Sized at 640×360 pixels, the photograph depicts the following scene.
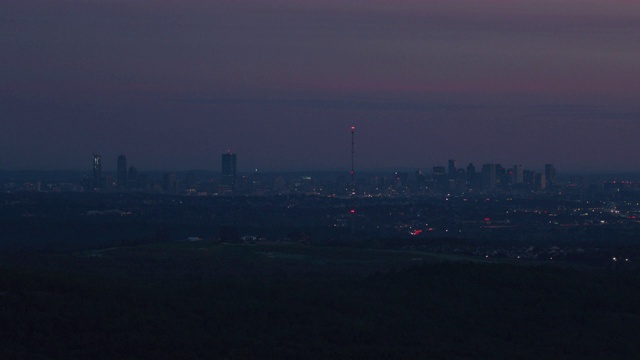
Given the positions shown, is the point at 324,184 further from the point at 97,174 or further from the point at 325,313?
the point at 325,313

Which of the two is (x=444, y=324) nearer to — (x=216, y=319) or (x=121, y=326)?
(x=216, y=319)

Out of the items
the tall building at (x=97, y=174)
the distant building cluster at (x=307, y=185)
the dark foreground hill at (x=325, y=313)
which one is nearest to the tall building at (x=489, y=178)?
the distant building cluster at (x=307, y=185)

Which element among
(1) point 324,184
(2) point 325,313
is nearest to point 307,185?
(1) point 324,184

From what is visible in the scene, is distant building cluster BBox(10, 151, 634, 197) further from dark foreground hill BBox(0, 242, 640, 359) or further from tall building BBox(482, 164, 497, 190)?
dark foreground hill BBox(0, 242, 640, 359)

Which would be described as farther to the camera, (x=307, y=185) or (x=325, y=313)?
(x=307, y=185)

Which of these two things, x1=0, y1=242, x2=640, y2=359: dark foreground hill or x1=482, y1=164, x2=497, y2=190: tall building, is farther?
x1=482, y1=164, x2=497, y2=190: tall building

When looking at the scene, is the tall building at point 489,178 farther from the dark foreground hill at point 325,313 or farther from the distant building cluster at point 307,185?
the dark foreground hill at point 325,313

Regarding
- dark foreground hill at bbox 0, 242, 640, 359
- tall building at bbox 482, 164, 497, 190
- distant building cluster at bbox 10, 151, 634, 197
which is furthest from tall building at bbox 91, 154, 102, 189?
dark foreground hill at bbox 0, 242, 640, 359

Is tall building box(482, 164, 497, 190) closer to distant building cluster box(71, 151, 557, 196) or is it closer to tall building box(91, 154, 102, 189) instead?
distant building cluster box(71, 151, 557, 196)
